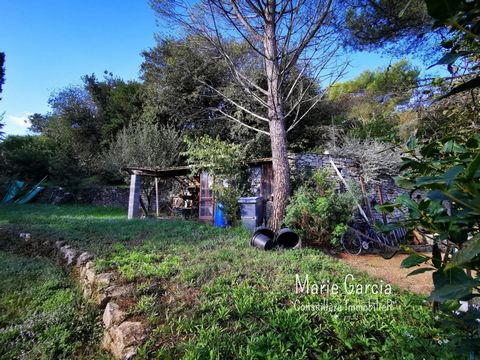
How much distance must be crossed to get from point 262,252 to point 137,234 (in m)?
2.93

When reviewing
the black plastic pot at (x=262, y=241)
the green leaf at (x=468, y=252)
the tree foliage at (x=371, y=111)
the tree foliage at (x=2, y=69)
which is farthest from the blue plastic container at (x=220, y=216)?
the tree foliage at (x=2, y=69)

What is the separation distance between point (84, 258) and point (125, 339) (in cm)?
230

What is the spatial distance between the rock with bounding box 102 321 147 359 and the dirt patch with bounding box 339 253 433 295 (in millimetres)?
3000

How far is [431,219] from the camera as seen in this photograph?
0.77 metres

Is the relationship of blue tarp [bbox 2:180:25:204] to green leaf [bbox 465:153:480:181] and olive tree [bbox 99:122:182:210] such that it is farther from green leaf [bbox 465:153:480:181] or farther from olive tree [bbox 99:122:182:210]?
green leaf [bbox 465:153:480:181]

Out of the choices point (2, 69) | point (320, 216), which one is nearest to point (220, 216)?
point (320, 216)

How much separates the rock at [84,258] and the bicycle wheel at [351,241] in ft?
16.8

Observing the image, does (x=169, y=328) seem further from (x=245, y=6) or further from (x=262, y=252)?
(x=245, y=6)

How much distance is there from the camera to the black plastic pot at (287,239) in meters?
5.12

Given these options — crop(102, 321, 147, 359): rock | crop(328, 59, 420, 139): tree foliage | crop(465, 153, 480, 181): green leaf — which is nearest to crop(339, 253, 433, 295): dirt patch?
crop(102, 321, 147, 359): rock

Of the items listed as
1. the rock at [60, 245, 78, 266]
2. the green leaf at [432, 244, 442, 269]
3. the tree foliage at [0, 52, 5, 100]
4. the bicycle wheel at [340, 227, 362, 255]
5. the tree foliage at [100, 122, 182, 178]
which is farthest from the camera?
the tree foliage at [0, 52, 5, 100]

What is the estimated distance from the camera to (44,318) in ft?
8.47

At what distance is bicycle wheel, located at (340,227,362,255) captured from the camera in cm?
593

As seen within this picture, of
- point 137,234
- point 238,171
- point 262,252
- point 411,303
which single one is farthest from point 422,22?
point 137,234
